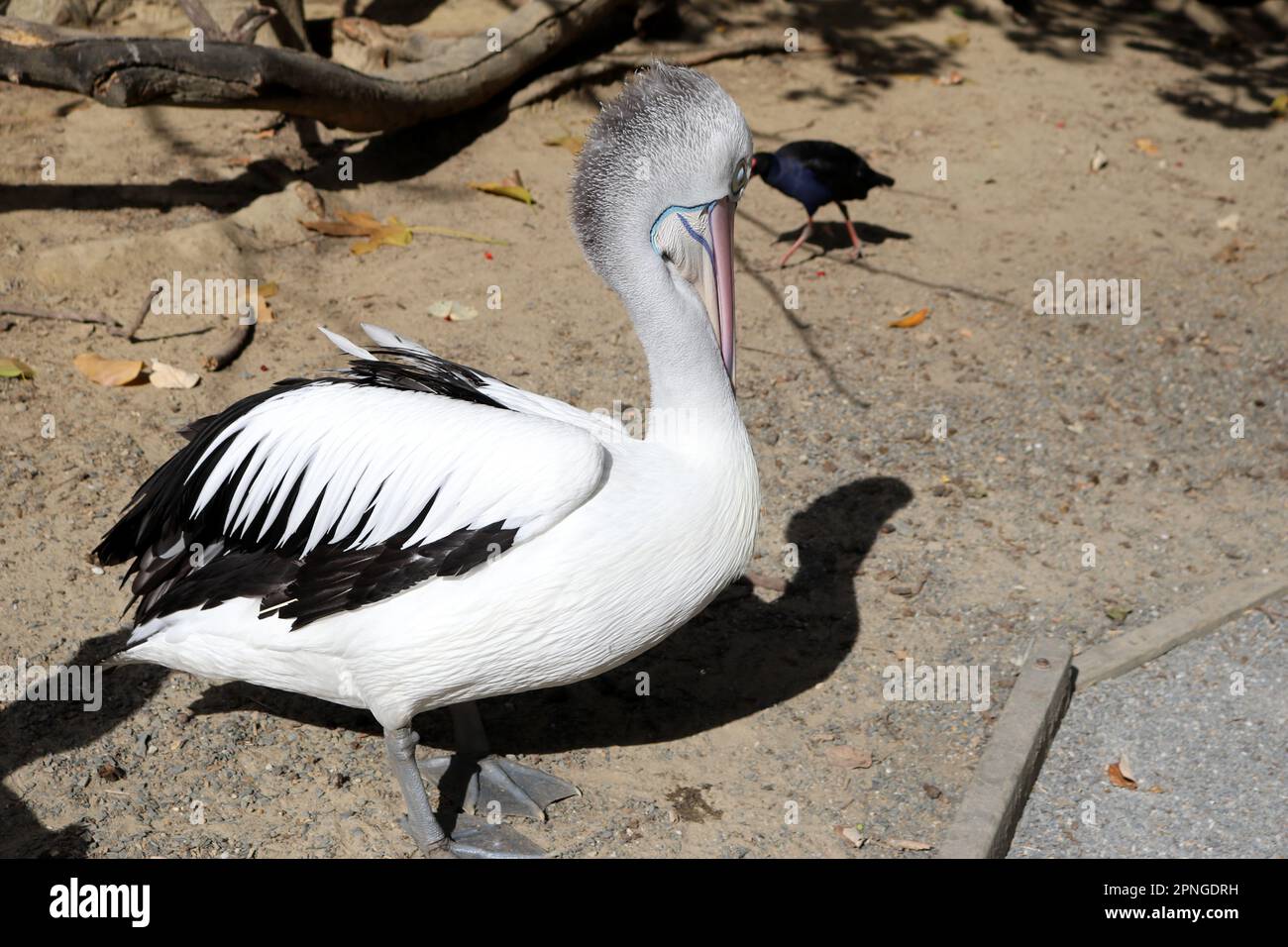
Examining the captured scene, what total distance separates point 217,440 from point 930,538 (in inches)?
92.5

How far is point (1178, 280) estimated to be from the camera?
5.86 meters

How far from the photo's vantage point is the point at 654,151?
8.90 feet

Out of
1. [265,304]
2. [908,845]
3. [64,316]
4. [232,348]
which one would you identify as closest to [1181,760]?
[908,845]

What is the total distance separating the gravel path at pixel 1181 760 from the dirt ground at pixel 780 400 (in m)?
0.22

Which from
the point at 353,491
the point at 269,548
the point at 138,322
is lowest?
the point at 138,322

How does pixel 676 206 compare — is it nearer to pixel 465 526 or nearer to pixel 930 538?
pixel 465 526

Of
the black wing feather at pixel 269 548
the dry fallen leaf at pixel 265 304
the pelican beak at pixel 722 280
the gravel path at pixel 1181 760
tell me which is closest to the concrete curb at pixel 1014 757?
the gravel path at pixel 1181 760

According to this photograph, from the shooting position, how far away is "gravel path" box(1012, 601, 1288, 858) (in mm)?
3129

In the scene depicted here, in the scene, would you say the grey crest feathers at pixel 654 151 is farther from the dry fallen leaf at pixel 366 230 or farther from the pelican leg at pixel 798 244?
the pelican leg at pixel 798 244

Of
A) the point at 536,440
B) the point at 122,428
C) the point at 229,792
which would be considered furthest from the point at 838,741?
the point at 122,428

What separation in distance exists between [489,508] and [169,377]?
2.36 metres

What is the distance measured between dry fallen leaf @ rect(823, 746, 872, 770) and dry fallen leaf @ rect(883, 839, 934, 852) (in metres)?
0.27

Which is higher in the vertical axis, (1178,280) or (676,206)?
(676,206)

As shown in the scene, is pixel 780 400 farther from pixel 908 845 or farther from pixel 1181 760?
pixel 908 845
